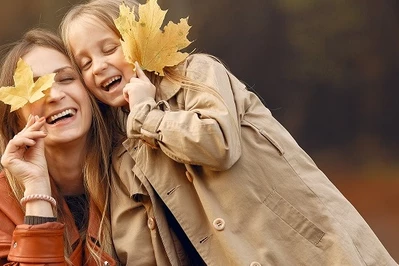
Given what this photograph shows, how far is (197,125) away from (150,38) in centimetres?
43

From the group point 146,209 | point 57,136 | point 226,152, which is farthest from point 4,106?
point 226,152

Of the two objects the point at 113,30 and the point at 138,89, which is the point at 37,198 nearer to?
the point at 138,89

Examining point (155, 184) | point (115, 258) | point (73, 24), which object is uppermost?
point (73, 24)

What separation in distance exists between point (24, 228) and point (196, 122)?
27.6 inches

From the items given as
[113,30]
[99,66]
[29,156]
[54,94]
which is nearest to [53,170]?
[29,156]

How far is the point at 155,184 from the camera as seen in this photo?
4.07 meters

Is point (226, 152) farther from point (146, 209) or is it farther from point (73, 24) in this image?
point (73, 24)

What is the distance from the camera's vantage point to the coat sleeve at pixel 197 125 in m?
3.89

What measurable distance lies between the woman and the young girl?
0.11 m

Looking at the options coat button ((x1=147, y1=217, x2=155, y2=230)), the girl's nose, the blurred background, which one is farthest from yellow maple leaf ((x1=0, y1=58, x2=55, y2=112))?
the blurred background

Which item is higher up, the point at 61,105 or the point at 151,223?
the point at 61,105

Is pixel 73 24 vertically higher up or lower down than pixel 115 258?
higher up

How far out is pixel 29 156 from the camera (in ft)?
14.0

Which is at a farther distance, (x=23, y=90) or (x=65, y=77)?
(x=65, y=77)
